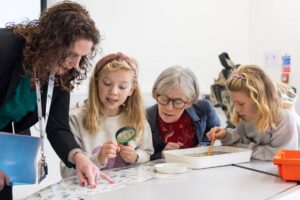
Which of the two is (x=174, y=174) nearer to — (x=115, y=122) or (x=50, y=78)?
(x=115, y=122)

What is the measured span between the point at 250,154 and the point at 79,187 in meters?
0.71

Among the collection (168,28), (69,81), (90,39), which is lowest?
(69,81)

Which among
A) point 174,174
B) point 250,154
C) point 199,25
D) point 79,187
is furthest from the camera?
point 199,25

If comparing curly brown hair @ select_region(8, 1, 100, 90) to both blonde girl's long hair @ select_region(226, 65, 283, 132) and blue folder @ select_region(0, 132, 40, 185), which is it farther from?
blonde girl's long hair @ select_region(226, 65, 283, 132)

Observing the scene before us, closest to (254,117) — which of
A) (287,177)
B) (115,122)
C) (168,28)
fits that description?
(287,177)

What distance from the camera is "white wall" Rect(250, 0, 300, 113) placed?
10.6ft

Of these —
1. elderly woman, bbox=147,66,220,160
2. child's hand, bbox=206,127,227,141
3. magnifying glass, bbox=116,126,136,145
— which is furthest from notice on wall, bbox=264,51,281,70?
magnifying glass, bbox=116,126,136,145

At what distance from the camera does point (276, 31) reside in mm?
3393

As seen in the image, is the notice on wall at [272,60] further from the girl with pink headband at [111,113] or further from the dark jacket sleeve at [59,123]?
the dark jacket sleeve at [59,123]

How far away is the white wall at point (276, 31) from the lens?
10.6ft

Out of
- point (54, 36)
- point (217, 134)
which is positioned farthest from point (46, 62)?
point (217, 134)

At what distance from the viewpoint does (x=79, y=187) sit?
3.62ft

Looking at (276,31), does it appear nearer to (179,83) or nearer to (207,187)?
(179,83)

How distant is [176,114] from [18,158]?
30.7 inches
